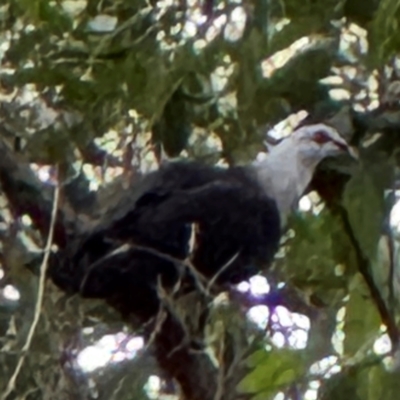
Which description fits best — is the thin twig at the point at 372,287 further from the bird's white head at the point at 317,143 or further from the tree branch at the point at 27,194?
the tree branch at the point at 27,194

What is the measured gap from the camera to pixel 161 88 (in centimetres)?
94

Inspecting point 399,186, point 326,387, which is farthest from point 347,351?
point 399,186

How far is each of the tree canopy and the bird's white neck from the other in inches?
0.4

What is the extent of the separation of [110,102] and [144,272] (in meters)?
0.16

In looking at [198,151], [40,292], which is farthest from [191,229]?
[40,292]

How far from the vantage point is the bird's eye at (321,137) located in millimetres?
923

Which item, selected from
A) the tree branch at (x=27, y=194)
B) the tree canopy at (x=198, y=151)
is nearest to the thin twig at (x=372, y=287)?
the tree canopy at (x=198, y=151)

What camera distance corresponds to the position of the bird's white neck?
0.98 m

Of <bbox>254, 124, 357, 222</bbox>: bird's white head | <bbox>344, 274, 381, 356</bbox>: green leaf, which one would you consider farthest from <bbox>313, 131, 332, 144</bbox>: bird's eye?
<bbox>344, 274, 381, 356</bbox>: green leaf

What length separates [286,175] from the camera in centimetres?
99

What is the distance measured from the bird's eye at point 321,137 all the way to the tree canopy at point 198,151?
12mm

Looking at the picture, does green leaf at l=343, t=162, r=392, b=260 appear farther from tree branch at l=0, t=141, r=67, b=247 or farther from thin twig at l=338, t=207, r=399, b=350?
tree branch at l=0, t=141, r=67, b=247

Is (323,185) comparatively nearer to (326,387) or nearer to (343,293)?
(343,293)

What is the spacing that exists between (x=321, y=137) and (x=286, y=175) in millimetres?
62
